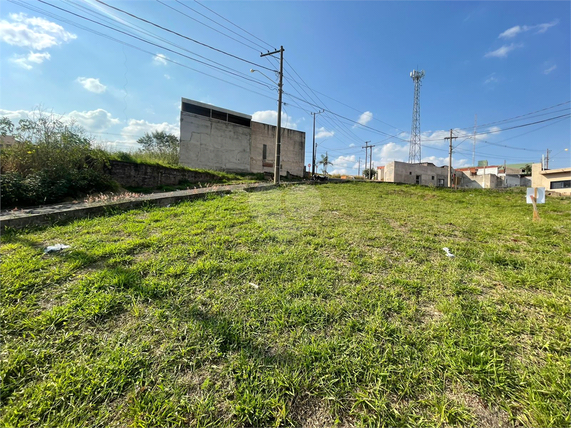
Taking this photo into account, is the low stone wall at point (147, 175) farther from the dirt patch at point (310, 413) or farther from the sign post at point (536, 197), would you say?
the sign post at point (536, 197)

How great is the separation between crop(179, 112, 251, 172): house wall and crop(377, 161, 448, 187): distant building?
72.3ft

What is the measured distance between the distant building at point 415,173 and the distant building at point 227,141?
1781 centimetres

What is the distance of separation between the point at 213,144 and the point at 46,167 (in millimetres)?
12868

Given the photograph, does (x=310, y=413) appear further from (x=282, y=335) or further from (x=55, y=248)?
(x=55, y=248)

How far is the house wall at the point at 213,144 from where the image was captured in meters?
17.6

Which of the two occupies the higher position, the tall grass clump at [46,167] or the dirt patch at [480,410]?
the tall grass clump at [46,167]

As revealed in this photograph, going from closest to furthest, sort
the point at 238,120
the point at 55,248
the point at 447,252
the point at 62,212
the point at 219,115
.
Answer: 1. the point at 55,248
2. the point at 447,252
3. the point at 62,212
4. the point at 219,115
5. the point at 238,120

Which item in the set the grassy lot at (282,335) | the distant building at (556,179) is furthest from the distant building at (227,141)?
the distant building at (556,179)

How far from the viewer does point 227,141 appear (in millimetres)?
19500

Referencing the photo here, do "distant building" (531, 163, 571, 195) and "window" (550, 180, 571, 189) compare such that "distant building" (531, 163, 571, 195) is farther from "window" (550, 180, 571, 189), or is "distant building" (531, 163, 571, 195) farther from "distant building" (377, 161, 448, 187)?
"distant building" (377, 161, 448, 187)

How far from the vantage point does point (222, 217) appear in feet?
15.6

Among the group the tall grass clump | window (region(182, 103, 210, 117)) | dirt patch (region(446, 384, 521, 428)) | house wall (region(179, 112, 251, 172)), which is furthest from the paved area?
window (region(182, 103, 210, 117))

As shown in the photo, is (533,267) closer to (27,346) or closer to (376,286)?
(376,286)

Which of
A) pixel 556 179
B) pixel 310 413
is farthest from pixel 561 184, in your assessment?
pixel 310 413
